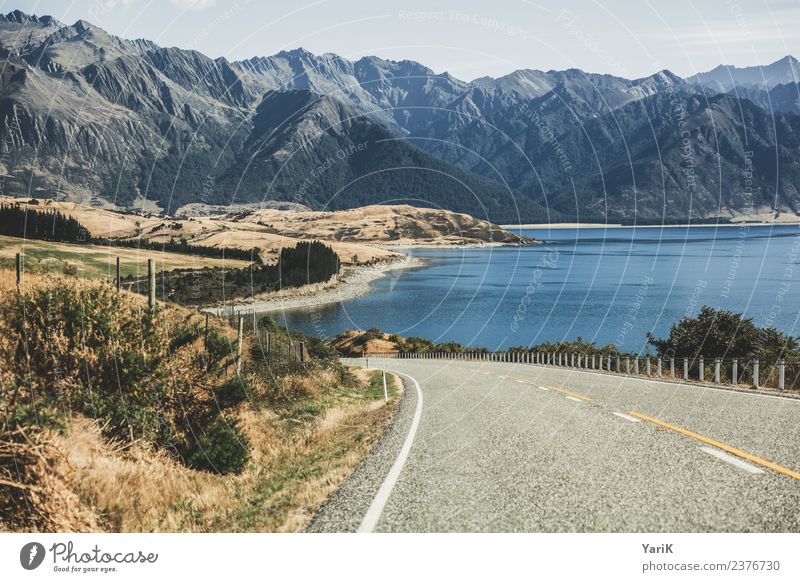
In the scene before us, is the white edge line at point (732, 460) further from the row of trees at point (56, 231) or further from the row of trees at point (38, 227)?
the row of trees at point (38, 227)

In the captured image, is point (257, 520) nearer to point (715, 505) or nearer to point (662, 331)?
point (715, 505)

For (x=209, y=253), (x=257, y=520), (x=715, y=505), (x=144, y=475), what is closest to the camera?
(x=715, y=505)

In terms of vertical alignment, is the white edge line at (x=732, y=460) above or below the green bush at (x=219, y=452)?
above

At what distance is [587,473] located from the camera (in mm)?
8383

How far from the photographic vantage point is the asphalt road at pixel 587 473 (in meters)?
6.46

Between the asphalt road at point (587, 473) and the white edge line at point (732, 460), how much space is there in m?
0.02

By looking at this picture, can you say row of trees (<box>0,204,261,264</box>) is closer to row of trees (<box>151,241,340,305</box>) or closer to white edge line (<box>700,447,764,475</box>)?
row of trees (<box>151,241,340,305</box>)

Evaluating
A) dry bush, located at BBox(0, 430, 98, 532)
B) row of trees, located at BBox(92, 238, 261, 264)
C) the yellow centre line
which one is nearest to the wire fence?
the yellow centre line

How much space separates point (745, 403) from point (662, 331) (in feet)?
268

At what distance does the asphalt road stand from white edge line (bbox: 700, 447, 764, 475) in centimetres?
2

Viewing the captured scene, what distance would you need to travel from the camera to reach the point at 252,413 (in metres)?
17.8

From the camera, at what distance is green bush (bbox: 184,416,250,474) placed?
11586 mm

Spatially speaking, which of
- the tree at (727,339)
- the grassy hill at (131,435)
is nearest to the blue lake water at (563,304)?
the tree at (727,339)

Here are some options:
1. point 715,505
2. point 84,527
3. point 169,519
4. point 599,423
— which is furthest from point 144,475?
point 599,423
